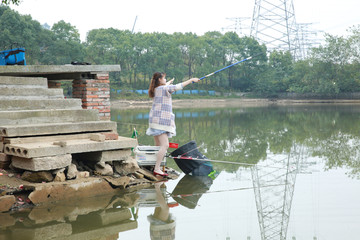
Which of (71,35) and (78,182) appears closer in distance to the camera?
Answer: (78,182)

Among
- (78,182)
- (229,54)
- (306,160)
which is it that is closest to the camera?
(78,182)

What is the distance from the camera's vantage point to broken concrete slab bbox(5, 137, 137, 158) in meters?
6.27

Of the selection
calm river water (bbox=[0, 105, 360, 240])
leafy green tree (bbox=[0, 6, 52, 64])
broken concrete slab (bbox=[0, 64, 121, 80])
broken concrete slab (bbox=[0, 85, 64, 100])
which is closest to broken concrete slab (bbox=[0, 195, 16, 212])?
calm river water (bbox=[0, 105, 360, 240])

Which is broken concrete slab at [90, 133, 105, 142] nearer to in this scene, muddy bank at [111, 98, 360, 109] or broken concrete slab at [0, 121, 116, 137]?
broken concrete slab at [0, 121, 116, 137]

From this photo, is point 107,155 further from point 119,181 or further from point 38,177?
point 38,177

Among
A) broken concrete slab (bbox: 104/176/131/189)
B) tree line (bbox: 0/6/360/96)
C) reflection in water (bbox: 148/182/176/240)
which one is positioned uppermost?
tree line (bbox: 0/6/360/96)

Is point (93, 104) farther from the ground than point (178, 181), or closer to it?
farther from the ground

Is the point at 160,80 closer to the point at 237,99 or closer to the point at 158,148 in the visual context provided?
the point at 158,148

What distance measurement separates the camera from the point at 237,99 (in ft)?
195

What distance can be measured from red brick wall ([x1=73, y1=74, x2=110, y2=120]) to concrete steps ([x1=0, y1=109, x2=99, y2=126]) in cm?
120

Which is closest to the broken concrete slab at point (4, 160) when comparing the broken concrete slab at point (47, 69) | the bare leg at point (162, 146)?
the broken concrete slab at point (47, 69)

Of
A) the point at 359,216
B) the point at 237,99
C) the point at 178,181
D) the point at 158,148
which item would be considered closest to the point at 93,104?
the point at 158,148

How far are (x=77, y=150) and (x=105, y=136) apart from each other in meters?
0.63

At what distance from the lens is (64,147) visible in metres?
6.57
